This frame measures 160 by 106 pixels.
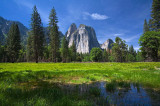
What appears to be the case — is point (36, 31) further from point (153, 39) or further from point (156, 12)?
point (156, 12)

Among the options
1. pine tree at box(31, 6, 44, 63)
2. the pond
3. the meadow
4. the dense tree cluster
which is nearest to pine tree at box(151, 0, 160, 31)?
the dense tree cluster

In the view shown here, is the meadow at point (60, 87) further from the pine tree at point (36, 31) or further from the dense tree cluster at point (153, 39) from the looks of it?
the dense tree cluster at point (153, 39)

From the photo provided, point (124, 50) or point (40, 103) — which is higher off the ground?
point (124, 50)

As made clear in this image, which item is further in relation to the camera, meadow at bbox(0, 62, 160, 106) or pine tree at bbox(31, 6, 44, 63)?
pine tree at bbox(31, 6, 44, 63)

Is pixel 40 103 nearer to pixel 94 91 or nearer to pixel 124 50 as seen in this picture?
pixel 94 91

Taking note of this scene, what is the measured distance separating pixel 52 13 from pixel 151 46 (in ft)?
145

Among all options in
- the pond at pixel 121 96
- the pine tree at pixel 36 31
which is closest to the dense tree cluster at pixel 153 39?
the pond at pixel 121 96

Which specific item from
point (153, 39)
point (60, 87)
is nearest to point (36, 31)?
point (60, 87)

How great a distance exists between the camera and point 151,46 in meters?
34.2

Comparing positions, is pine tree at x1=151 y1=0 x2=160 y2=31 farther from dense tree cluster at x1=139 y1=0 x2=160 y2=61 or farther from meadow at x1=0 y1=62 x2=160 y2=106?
meadow at x1=0 y1=62 x2=160 y2=106

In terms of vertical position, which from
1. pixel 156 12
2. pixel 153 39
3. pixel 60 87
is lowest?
pixel 60 87

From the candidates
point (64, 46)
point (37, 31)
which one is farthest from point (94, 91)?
point (64, 46)

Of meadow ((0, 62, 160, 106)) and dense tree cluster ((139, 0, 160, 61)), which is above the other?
dense tree cluster ((139, 0, 160, 61))

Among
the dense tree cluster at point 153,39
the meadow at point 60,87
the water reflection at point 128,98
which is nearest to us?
the meadow at point 60,87
